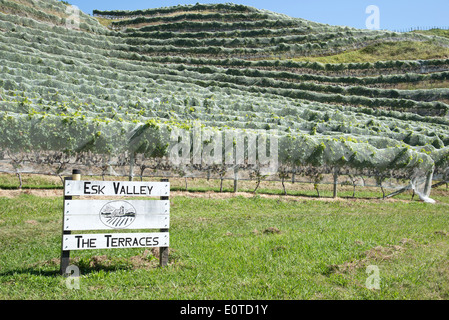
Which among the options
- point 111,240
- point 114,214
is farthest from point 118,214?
point 111,240

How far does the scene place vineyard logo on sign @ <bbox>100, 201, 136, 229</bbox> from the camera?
6.82 meters

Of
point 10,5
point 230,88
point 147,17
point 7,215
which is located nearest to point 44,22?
point 10,5

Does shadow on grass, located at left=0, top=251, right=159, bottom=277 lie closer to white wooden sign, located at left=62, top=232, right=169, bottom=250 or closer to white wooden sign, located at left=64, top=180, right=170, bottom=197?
white wooden sign, located at left=62, top=232, right=169, bottom=250

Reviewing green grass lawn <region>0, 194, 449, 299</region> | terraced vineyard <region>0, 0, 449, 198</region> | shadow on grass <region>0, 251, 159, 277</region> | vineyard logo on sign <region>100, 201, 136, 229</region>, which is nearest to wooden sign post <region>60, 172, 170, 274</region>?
vineyard logo on sign <region>100, 201, 136, 229</region>

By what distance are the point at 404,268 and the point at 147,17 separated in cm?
10186

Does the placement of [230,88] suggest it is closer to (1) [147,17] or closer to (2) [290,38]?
(2) [290,38]

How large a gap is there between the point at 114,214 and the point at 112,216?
5 centimetres

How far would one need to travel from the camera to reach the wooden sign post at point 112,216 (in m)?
6.59

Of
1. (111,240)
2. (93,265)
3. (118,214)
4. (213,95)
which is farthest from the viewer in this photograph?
(213,95)

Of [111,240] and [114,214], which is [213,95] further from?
[111,240]

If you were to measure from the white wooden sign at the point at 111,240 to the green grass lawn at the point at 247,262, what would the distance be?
440 mm

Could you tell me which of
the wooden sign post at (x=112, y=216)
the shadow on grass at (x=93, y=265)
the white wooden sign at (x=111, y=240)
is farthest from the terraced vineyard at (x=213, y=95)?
the white wooden sign at (x=111, y=240)

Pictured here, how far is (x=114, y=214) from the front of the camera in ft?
22.6

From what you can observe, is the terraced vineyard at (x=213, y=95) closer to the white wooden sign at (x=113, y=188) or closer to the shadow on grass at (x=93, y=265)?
the shadow on grass at (x=93, y=265)
